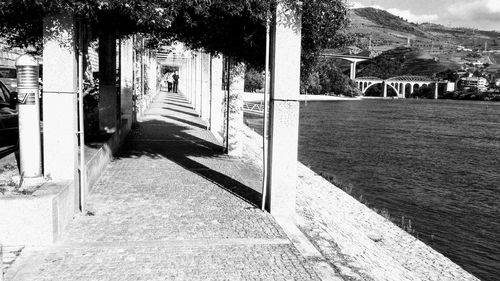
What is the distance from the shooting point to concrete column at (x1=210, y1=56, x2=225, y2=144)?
15.7 m

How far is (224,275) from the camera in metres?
5.18

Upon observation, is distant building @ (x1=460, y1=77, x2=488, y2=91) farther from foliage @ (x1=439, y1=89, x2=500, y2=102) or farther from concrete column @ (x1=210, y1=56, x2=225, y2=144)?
concrete column @ (x1=210, y1=56, x2=225, y2=144)

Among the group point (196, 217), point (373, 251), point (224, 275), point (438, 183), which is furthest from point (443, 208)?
point (224, 275)

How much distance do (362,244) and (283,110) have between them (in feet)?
8.26

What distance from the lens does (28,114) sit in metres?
6.54

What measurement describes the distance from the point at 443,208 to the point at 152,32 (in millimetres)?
10317

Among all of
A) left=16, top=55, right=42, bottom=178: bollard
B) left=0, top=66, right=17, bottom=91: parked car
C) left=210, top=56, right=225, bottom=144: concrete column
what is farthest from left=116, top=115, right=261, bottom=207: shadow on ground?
left=0, top=66, right=17, bottom=91: parked car

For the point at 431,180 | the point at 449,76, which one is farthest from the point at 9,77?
the point at 449,76

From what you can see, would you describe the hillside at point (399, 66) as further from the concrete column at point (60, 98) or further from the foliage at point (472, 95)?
the concrete column at point (60, 98)

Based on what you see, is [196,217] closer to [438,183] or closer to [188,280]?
[188,280]

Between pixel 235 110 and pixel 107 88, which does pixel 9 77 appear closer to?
pixel 107 88

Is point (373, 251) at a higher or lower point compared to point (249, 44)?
lower

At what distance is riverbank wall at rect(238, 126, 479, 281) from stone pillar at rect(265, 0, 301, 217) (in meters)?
0.50

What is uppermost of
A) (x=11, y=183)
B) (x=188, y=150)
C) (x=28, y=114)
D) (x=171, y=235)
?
(x=28, y=114)
